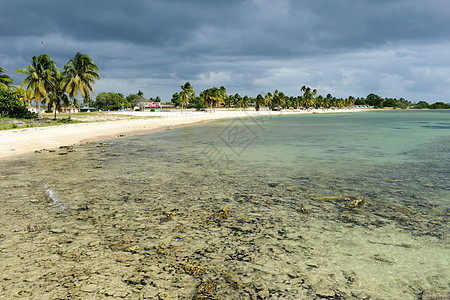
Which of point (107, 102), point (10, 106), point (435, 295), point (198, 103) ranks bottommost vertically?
point (435, 295)

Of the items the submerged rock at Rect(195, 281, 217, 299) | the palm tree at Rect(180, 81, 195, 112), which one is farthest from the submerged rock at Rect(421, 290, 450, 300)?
the palm tree at Rect(180, 81, 195, 112)

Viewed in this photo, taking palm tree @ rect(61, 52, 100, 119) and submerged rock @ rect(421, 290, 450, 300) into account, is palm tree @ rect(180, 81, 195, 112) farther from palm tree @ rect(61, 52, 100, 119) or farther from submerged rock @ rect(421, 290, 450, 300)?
submerged rock @ rect(421, 290, 450, 300)

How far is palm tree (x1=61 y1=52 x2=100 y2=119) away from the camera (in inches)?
1988

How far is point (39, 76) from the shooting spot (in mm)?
46438

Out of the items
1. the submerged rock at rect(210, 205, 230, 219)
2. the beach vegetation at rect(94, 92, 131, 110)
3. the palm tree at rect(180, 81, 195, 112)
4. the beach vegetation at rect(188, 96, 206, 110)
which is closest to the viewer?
the submerged rock at rect(210, 205, 230, 219)

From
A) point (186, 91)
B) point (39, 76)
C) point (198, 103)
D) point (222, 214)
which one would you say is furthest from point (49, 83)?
point (198, 103)

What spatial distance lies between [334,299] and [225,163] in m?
11.9

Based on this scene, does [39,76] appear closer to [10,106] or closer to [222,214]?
[10,106]

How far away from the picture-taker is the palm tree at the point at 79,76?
5050 cm

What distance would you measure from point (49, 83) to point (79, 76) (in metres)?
5.49

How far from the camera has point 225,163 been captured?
52.2 feet

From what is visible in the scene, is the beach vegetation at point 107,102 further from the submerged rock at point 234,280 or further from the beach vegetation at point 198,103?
the submerged rock at point 234,280

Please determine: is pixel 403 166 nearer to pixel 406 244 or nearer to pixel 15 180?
pixel 406 244

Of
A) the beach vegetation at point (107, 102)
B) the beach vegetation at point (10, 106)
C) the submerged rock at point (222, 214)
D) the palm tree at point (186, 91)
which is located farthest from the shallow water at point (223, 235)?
the beach vegetation at point (107, 102)
